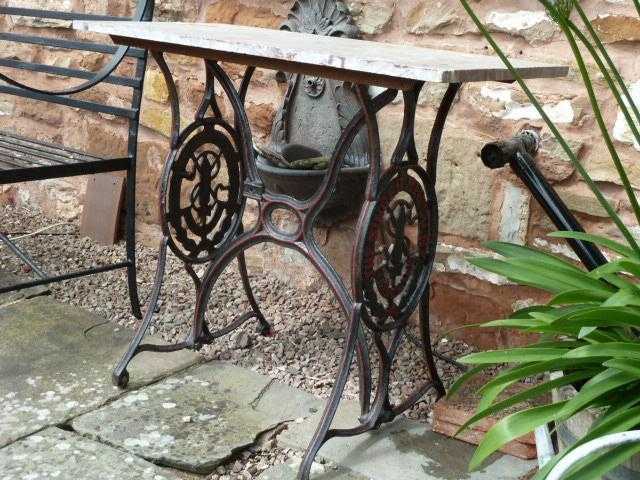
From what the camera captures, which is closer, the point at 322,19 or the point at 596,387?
the point at 596,387

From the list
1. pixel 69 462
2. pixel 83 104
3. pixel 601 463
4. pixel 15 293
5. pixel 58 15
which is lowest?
pixel 69 462

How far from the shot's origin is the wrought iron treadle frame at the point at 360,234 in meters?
1.95

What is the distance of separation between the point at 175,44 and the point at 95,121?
4.57 ft

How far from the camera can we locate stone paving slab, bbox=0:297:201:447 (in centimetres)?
219

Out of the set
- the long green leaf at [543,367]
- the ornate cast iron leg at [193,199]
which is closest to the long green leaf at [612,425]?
the long green leaf at [543,367]

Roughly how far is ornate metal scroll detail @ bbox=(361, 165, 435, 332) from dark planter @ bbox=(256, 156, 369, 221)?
0.36m

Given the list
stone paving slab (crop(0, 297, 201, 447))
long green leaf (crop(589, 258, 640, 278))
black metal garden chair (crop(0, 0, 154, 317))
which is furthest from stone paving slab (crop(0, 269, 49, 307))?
long green leaf (crop(589, 258, 640, 278))

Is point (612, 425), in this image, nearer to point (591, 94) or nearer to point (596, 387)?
point (596, 387)

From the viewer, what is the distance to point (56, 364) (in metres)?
2.45

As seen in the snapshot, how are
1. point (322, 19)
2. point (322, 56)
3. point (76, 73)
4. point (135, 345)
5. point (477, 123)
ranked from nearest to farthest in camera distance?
point (322, 56), point (135, 345), point (477, 123), point (322, 19), point (76, 73)

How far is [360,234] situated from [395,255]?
194 millimetres

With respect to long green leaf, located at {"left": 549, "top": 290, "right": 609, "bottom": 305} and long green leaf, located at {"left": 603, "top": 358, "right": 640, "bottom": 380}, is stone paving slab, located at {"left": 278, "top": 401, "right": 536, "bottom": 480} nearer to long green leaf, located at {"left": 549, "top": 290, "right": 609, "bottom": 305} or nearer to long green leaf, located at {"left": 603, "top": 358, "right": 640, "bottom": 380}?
long green leaf, located at {"left": 549, "top": 290, "right": 609, "bottom": 305}

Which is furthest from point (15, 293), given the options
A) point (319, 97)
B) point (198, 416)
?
point (319, 97)

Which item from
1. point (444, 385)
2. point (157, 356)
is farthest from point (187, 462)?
point (444, 385)
